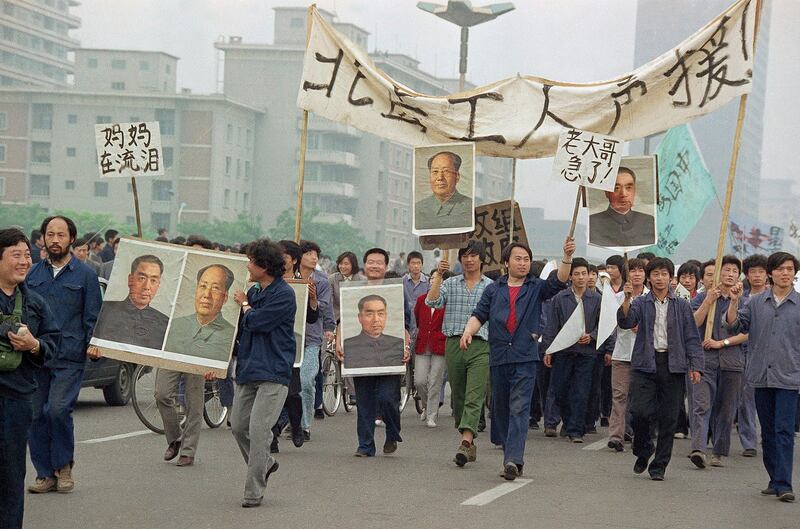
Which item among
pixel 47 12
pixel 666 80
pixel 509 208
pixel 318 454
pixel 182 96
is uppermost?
pixel 47 12

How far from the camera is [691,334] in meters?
11.3

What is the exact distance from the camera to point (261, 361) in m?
9.14

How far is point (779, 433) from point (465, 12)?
639 inches

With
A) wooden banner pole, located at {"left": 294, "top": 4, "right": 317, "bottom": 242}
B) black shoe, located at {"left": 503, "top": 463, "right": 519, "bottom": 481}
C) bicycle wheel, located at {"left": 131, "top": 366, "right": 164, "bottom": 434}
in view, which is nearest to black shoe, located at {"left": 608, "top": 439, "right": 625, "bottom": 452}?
black shoe, located at {"left": 503, "top": 463, "right": 519, "bottom": 481}

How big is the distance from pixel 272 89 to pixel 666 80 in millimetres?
101665

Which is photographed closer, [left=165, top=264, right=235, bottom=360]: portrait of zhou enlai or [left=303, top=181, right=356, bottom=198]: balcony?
[left=165, top=264, right=235, bottom=360]: portrait of zhou enlai

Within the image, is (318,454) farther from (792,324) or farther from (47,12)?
(47,12)

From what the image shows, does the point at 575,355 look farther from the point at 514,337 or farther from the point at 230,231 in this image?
the point at 230,231

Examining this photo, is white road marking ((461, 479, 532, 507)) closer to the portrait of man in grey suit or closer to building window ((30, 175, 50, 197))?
the portrait of man in grey suit

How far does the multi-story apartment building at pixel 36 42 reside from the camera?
451ft

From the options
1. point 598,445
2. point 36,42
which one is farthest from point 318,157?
point 598,445

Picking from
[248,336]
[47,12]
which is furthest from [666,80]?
[47,12]

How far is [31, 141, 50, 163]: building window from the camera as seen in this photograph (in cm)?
10606

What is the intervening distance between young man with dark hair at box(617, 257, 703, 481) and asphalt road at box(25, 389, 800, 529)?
1.04ft
